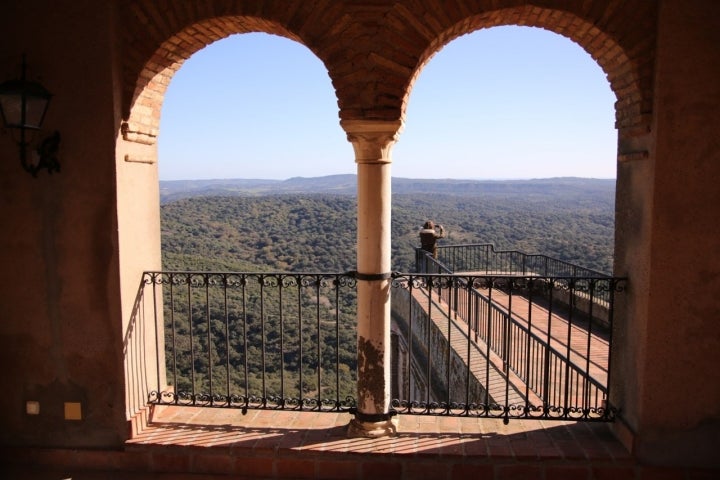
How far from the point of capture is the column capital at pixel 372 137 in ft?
13.1

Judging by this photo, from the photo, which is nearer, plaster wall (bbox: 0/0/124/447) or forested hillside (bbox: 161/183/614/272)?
plaster wall (bbox: 0/0/124/447)

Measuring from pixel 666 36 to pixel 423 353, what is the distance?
24.2 feet

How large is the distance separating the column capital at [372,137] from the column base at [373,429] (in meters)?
2.04

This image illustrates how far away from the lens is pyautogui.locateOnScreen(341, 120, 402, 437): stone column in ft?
13.4

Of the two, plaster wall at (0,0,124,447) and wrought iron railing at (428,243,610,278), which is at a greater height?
plaster wall at (0,0,124,447)

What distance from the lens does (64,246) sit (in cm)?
421

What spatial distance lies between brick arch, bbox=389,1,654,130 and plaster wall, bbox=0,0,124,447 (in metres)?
2.24

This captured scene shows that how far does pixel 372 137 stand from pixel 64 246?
2.46m

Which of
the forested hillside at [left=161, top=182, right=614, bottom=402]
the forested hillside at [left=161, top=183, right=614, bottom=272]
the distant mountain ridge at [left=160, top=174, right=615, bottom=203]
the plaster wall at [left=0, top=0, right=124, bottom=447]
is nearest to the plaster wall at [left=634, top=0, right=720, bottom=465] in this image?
the forested hillside at [left=161, top=182, right=614, bottom=402]

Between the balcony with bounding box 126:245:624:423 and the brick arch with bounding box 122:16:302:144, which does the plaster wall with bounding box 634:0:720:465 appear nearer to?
the balcony with bounding box 126:245:624:423

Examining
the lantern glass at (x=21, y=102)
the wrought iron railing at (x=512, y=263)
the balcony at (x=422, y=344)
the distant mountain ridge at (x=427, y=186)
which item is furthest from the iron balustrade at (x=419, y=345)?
the distant mountain ridge at (x=427, y=186)

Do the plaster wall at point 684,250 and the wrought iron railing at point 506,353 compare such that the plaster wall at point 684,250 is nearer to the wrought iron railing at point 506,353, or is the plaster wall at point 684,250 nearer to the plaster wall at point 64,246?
the wrought iron railing at point 506,353

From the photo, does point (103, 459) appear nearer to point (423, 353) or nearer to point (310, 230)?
point (423, 353)

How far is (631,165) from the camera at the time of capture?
4.20 meters
